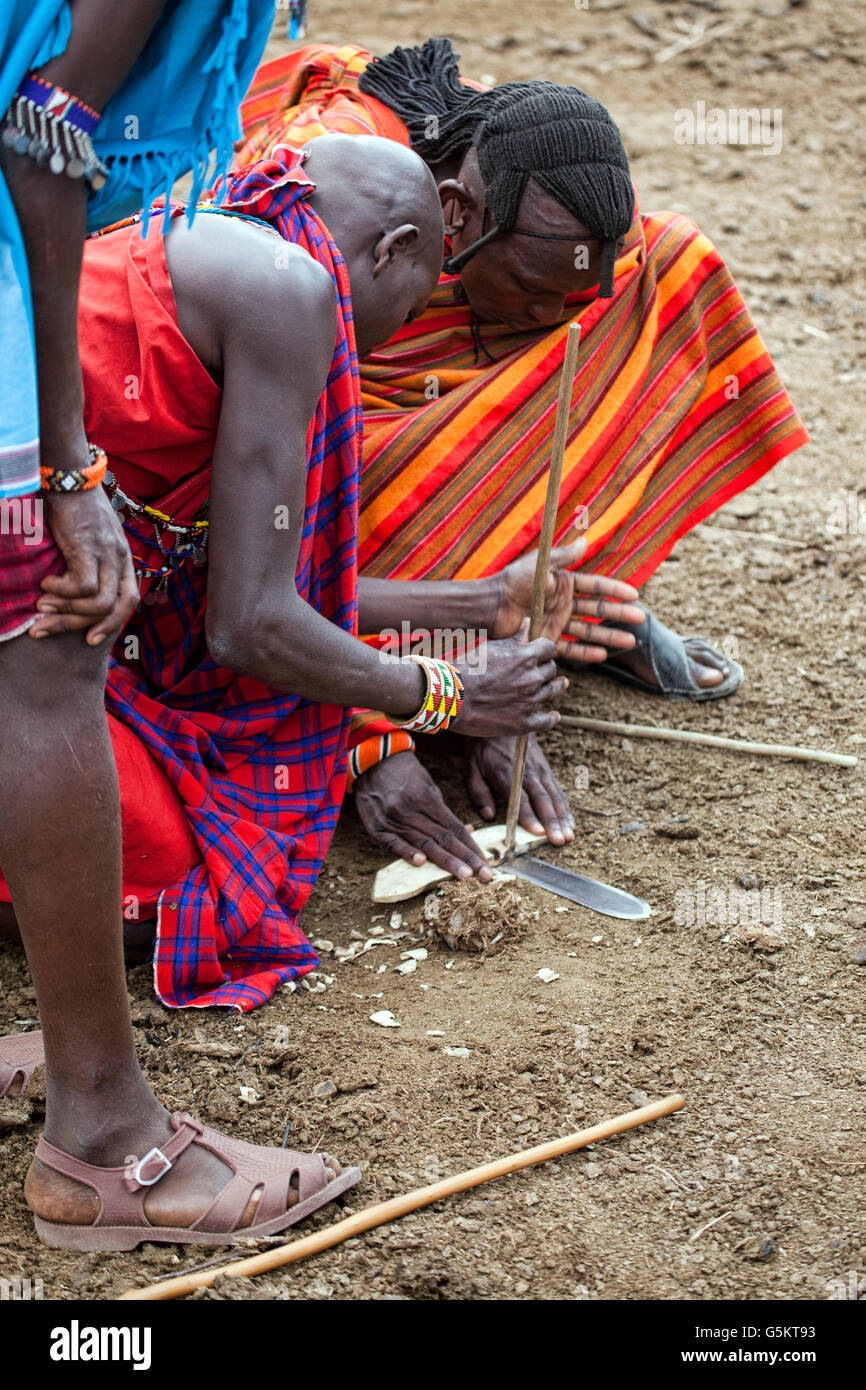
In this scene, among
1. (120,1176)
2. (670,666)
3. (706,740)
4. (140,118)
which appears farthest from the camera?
(670,666)

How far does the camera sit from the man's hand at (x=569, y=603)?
2.65 metres

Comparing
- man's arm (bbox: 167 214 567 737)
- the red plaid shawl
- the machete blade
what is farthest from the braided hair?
the machete blade

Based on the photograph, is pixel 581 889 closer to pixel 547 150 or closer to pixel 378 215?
pixel 378 215

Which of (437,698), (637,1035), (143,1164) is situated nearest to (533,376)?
(437,698)

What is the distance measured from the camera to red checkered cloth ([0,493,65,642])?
1333 millimetres

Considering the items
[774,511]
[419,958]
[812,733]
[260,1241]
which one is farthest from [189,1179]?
[774,511]

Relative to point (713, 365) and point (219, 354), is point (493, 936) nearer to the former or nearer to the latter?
point (219, 354)

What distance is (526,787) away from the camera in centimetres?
274

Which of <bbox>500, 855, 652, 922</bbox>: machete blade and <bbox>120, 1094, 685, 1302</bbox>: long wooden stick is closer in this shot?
<bbox>120, 1094, 685, 1302</bbox>: long wooden stick

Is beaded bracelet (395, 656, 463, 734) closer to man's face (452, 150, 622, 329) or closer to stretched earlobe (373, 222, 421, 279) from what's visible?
stretched earlobe (373, 222, 421, 279)

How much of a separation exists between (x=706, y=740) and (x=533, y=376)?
879 millimetres

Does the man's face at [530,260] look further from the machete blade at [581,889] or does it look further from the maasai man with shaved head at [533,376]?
the machete blade at [581,889]

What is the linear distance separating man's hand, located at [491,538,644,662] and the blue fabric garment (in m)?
1.39

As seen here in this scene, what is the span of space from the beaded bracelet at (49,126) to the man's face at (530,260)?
1.46 metres
